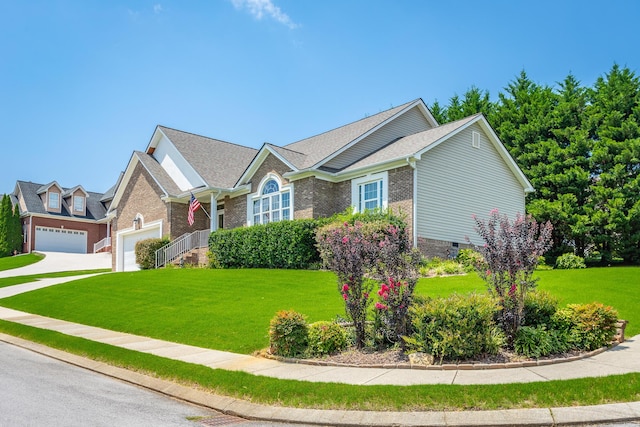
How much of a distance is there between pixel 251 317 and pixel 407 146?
12.9 metres

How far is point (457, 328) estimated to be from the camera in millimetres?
9273

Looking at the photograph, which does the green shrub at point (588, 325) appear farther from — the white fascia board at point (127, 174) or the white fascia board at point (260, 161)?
the white fascia board at point (127, 174)

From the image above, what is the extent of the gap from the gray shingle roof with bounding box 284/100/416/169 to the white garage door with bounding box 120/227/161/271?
10.1 meters

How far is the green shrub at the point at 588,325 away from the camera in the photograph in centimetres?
963

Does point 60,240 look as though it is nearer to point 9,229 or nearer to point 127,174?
point 9,229

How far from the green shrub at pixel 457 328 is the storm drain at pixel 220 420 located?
3296 millimetres

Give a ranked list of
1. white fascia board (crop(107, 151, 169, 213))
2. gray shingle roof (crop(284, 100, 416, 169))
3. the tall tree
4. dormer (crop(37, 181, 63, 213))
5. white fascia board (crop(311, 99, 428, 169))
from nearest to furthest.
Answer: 1. white fascia board (crop(311, 99, 428, 169))
2. gray shingle roof (crop(284, 100, 416, 169))
3. the tall tree
4. white fascia board (crop(107, 151, 169, 213))
5. dormer (crop(37, 181, 63, 213))

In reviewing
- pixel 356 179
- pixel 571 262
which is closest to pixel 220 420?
pixel 356 179

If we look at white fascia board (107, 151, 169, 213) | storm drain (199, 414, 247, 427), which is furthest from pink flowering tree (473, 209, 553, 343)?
white fascia board (107, 151, 169, 213)

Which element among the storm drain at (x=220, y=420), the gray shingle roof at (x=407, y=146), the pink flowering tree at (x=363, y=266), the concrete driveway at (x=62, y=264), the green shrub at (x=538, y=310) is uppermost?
the gray shingle roof at (x=407, y=146)

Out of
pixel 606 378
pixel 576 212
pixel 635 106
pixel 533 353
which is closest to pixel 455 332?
pixel 533 353

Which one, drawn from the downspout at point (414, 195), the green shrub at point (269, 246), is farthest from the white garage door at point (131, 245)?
the downspout at point (414, 195)

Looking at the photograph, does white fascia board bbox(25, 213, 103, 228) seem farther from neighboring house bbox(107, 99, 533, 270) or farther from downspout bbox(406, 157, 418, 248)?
downspout bbox(406, 157, 418, 248)

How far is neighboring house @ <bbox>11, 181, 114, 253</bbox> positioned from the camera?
4922 centimetres
